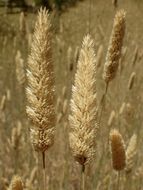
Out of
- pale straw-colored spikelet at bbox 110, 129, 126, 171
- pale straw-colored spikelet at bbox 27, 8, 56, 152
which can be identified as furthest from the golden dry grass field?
pale straw-colored spikelet at bbox 110, 129, 126, 171

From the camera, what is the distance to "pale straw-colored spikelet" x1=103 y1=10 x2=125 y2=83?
1.33m

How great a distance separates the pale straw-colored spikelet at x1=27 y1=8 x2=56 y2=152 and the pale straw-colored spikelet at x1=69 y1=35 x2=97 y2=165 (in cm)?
4

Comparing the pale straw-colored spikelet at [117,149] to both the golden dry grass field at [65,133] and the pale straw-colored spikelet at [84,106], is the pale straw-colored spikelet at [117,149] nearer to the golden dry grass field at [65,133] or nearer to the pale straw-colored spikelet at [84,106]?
the golden dry grass field at [65,133]

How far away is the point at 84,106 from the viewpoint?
89 centimetres

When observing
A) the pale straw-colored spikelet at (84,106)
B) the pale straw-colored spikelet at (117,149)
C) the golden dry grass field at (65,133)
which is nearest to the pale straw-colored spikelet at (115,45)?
the golden dry grass field at (65,133)

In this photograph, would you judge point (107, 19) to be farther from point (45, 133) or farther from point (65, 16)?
point (45, 133)

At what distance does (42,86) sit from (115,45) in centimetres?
58

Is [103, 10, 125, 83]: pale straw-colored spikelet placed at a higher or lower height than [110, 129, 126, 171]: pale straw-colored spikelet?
higher

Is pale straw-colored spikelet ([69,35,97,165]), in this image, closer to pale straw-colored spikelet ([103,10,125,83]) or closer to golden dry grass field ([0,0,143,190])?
golden dry grass field ([0,0,143,190])

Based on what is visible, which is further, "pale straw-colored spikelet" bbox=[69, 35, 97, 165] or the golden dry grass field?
the golden dry grass field

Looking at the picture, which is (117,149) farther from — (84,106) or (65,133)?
(65,133)

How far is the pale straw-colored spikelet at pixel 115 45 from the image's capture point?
133 centimetres

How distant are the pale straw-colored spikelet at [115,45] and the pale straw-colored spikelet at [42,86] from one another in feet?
1.58

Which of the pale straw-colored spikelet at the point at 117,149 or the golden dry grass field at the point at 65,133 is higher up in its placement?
the golden dry grass field at the point at 65,133
